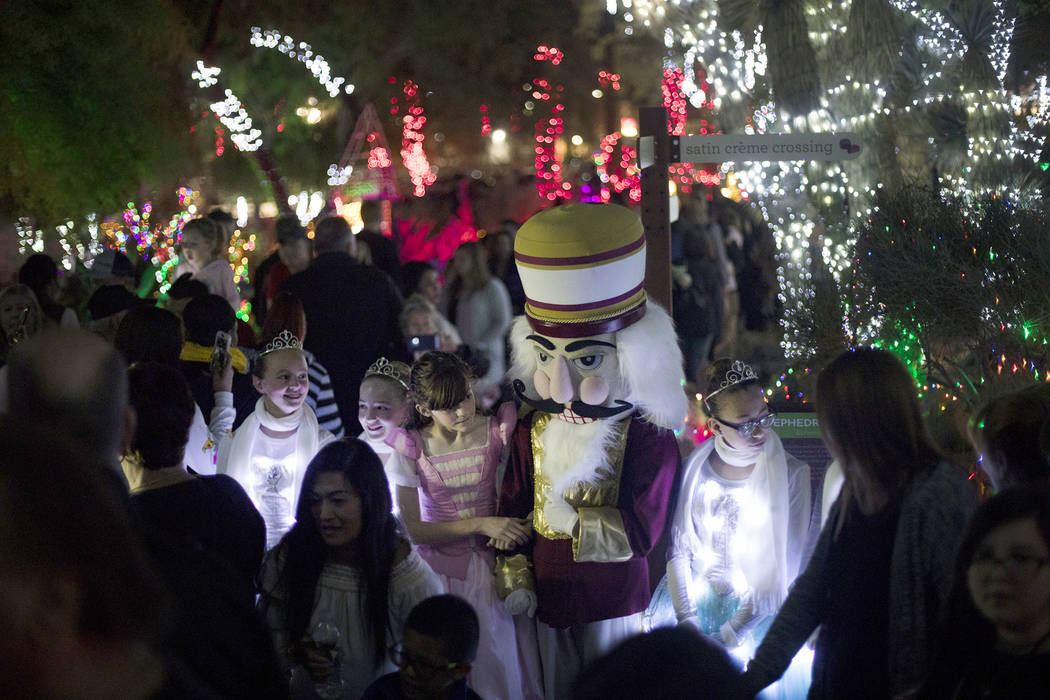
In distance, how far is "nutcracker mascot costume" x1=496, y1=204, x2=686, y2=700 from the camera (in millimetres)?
4004

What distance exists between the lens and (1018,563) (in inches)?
92.2

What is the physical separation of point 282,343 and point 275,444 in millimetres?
465

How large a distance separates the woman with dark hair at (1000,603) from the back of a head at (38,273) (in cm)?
744

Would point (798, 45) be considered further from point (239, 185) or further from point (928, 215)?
point (239, 185)

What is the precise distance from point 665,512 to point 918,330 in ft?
7.32

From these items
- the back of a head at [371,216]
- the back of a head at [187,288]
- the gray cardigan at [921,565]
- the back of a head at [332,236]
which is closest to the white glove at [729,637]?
the gray cardigan at [921,565]

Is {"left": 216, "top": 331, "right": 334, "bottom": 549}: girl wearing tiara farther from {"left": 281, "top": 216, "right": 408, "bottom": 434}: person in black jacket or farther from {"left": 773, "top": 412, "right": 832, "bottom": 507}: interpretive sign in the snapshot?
{"left": 773, "top": 412, "right": 832, "bottom": 507}: interpretive sign

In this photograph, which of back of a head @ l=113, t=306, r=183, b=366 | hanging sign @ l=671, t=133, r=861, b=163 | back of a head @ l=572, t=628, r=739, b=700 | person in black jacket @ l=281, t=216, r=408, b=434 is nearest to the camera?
back of a head @ l=572, t=628, r=739, b=700

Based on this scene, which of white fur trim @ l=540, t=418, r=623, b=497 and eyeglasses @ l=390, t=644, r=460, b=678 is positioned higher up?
white fur trim @ l=540, t=418, r=623, b=497

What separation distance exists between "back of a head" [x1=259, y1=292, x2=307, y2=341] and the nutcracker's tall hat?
1753 millimetres

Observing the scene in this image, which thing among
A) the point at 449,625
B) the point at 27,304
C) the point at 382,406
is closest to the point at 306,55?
the point at 27,304

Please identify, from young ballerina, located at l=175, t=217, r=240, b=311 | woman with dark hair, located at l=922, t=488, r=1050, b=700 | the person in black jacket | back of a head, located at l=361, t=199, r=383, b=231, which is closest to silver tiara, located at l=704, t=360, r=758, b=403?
woman with dark hair, located at l=922, t=488, r=1050, b=700

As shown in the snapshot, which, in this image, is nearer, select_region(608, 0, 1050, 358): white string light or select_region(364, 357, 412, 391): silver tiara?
select_region(364, 357, 412, 391): silver tiara

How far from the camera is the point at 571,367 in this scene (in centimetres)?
412
